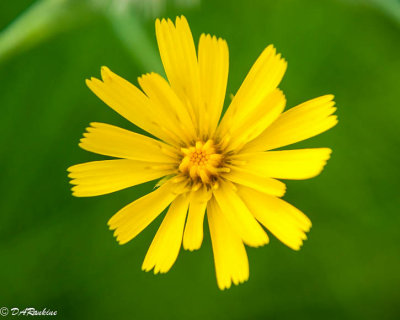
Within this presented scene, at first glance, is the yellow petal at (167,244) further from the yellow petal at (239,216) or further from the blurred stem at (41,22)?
the blurred stem at (41,22)

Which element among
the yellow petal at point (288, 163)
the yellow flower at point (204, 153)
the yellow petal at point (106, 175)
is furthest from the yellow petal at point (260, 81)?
the yellow petal at point (106, 175)

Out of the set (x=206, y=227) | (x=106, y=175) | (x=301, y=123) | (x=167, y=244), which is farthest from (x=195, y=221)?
(x=206, y=227)

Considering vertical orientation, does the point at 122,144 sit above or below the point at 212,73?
below

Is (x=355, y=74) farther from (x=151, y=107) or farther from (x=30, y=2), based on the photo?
(x=30, y=2)

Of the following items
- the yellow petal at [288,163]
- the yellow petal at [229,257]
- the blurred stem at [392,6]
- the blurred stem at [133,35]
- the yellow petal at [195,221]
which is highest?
the blurred stem at [133,35]

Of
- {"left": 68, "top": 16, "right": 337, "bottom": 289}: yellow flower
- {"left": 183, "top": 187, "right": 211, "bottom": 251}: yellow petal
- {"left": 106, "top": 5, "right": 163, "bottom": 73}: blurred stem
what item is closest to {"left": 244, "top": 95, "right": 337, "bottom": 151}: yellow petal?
{"left": 68, "top": 16, "right": 337, "bottom": 289}: yellow flower
